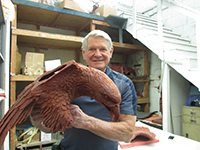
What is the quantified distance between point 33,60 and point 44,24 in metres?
1.55

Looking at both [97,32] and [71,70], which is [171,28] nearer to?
[97,32]

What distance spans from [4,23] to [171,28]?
4.00 metres

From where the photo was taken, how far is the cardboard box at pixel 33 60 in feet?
8.41

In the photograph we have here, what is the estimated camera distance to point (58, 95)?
1.83 feet

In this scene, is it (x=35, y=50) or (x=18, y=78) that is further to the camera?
(x=35, y=50)

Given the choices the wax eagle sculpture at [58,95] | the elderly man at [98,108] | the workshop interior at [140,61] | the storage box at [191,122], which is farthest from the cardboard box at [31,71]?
the storage box at [191,122]

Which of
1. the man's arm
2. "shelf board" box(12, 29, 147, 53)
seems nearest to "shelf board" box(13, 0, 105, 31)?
"shelf board" box(12, 29, 147, 53)

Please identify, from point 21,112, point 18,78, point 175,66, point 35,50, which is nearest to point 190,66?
point 175,66

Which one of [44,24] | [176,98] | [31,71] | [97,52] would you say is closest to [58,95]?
[97,52]

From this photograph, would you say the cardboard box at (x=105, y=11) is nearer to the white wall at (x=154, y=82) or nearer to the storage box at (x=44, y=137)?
the white wall at (x=154, y=82)

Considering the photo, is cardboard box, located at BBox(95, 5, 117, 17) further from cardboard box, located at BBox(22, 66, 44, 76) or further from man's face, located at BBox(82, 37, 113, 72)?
man's face, located at BBox(82, 37, 113, 72)

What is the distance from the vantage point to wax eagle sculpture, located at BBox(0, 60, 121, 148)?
0.52 meters

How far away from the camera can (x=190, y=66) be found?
234cm

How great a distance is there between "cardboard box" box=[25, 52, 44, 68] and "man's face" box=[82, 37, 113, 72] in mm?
1977
